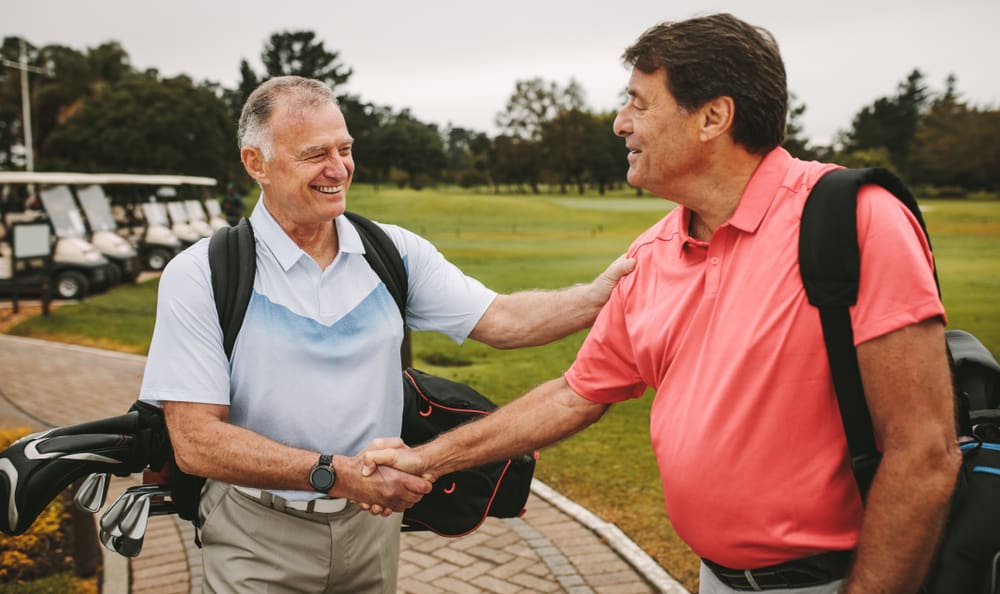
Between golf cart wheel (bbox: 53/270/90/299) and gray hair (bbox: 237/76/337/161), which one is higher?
gray hair (bbox: 237/76/337/161)

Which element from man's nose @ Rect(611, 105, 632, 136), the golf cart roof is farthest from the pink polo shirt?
the golf cart roof

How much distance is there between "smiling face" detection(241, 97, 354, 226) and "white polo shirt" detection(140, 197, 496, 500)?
100 millimetres

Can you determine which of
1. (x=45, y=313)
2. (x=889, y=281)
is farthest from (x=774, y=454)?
(x=45, y=313)

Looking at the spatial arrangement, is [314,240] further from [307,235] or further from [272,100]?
[272,100]

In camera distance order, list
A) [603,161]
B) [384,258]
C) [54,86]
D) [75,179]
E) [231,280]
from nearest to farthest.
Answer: [231,280], [384,258], [75,179], [54,86], [603,161]

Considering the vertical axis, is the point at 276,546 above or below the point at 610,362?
below

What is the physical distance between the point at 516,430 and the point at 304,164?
1.09m

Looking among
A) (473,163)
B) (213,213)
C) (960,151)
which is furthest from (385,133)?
(213,213)

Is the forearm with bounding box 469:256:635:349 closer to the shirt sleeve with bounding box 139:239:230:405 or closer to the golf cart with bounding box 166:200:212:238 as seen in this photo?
the shirt sleeve with bounding box 139:239:230:405

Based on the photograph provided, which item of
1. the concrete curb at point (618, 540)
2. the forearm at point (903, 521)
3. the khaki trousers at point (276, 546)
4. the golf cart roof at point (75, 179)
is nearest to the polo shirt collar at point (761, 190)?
the forearm at point (903, 521)

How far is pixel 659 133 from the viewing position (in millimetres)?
2139

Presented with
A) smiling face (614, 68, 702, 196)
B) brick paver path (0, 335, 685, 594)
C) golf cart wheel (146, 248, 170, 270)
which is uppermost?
smiling face (614, 68, 702, 196)

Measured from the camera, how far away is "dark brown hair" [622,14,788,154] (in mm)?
1975

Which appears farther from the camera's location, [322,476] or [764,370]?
[322,476]
